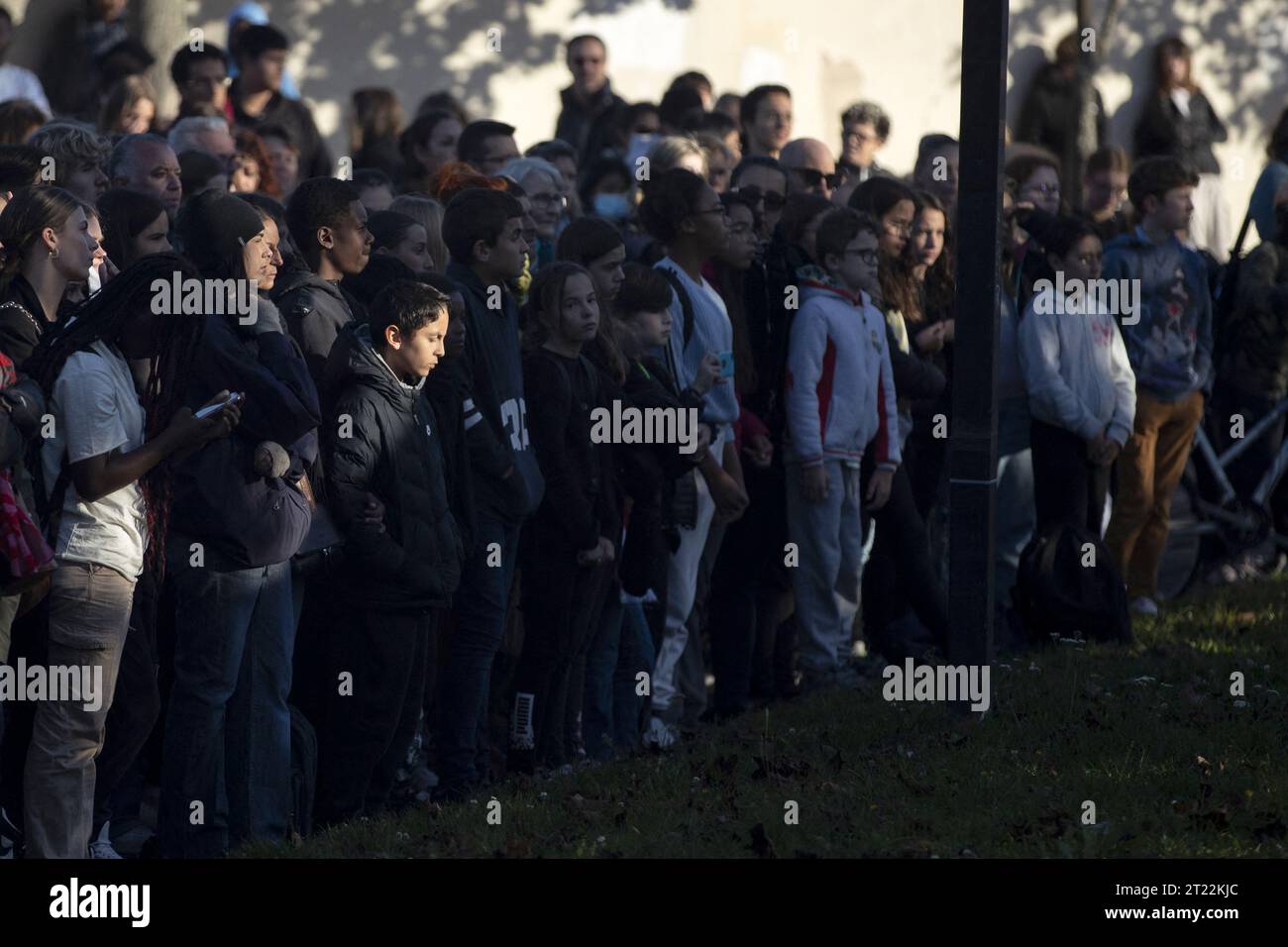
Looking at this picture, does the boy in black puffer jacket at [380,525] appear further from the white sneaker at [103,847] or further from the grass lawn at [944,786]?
the white sneaker at [103,847]

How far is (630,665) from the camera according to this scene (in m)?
9.52

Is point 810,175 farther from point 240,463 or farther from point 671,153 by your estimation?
point 240,463

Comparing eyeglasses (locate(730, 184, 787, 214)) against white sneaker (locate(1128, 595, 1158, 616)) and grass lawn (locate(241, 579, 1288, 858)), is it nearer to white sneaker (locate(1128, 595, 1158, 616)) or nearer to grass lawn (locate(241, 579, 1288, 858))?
grass lawn (locate(241, 579, 1288, 858))

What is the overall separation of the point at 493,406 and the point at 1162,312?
478 cm

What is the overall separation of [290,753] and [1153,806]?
2.85m

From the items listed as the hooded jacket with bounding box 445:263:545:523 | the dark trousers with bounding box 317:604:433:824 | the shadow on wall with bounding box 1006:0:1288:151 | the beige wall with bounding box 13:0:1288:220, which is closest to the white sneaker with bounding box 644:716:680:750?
the hooded jacket with bounding box 445:263:545:523

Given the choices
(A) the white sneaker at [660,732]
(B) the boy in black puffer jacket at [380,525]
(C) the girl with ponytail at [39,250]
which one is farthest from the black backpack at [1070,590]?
(C) the girl with ponytail at [39,250]

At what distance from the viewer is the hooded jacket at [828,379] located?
10.1 meters

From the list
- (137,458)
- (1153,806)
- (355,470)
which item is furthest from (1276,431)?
(137,458)

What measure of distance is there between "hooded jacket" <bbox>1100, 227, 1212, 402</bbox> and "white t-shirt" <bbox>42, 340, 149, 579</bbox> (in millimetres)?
6371

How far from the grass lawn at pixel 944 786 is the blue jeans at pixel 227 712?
0.71 ft

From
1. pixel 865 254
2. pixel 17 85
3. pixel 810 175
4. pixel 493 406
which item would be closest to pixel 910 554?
pixel 865 254
